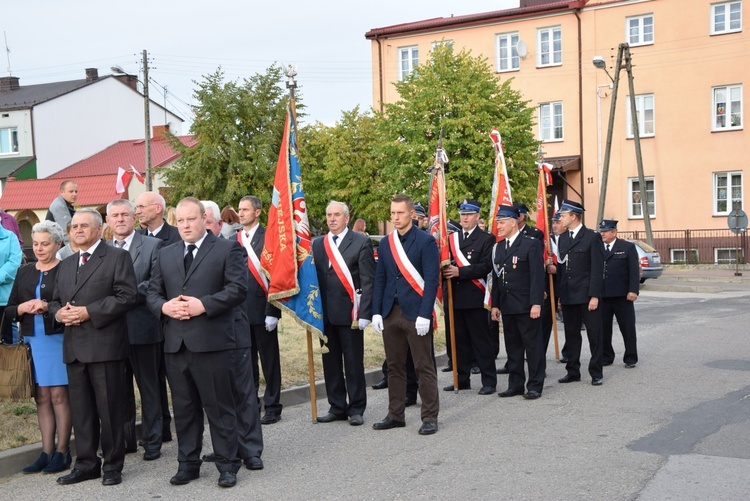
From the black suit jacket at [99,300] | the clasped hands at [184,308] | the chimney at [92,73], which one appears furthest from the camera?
the chimney at [92,73]

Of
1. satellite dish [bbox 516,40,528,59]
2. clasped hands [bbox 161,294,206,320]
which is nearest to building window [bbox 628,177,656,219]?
satellite dish [bbox 516,40,528,59]

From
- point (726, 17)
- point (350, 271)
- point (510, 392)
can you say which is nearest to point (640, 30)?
point (726, 17)

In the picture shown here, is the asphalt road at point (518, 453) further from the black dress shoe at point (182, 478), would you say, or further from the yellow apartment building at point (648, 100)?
the yellow apartment building at point (648, 100)

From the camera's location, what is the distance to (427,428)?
8.36 meters

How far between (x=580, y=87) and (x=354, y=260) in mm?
33990

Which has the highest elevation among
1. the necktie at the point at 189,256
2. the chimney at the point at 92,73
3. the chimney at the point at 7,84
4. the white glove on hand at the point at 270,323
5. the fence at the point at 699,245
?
the chimney at the point at 92,73

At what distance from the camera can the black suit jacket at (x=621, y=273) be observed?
40.7 feet

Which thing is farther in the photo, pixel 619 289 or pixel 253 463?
pixel 619 289

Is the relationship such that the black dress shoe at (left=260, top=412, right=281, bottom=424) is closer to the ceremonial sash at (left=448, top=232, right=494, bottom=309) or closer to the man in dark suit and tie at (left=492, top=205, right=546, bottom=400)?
the man in dark suit and tie at (left=492, top=205, right=546, bottom=400)

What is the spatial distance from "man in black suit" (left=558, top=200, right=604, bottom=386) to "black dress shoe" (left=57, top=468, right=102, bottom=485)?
5.94 m

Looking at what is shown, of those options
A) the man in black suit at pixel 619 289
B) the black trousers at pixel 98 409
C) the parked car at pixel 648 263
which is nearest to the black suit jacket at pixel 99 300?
the black trousers at pixel 98 409

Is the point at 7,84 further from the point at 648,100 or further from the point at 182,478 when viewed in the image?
the point at 182,478

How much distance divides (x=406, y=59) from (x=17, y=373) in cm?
3960

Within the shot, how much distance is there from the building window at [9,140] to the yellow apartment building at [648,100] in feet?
87.5
